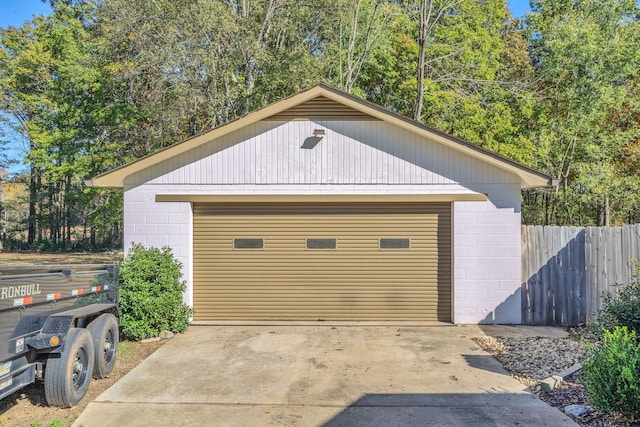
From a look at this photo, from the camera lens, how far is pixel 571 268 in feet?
Result: 28.3

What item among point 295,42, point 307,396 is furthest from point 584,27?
point 307,396

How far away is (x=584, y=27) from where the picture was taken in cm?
1962

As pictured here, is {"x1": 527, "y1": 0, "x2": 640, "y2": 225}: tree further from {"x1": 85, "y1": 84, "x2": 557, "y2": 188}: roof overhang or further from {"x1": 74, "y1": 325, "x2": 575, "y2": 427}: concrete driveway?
{"x1": 74, "y1": 325, "x2": 575, "y2": 427}: concrete driveway

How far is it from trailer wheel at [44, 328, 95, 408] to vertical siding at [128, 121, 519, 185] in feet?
14.7

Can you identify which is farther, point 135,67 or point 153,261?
point 135,67

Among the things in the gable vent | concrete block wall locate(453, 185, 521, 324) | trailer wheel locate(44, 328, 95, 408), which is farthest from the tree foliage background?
trailer wheel locate(44, 328, 95, 408)

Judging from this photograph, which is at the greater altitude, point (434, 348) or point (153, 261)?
point (153, 261)

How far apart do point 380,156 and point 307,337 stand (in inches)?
152

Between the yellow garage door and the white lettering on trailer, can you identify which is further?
the yellow garage door

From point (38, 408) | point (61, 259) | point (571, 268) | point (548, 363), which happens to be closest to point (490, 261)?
point (571, 268)

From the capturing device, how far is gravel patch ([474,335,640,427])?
4.71 metres

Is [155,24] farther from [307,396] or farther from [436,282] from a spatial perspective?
[307,396]

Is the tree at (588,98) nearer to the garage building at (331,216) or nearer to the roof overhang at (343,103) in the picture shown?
the roof overhang at (343,103)

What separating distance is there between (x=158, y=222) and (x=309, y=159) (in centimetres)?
336
